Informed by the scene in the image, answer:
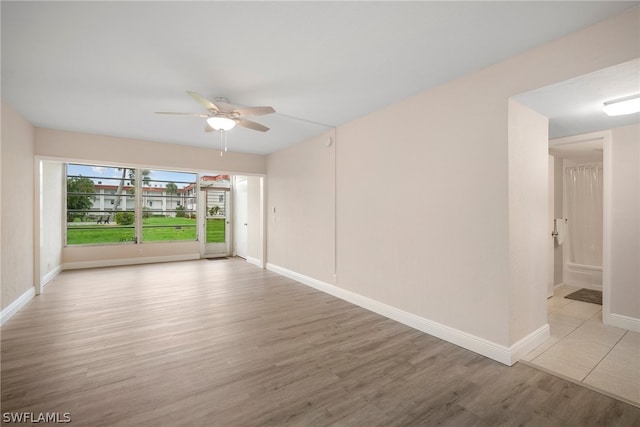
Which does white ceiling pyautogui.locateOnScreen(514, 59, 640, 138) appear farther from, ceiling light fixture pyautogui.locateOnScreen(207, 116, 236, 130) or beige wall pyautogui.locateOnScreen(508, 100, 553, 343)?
ceiling light fixture pyautogui.locateOnScreen(207, 116, 236, 130)

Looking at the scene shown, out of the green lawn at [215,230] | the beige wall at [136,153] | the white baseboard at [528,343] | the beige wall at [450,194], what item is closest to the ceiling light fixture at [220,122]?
the beige wall at [450,194]

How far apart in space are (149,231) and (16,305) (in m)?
3.76

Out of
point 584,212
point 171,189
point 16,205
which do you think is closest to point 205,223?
point 171,189

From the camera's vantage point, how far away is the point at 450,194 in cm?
280

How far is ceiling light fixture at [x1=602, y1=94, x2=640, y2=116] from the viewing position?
233 cm

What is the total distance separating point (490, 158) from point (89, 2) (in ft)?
10.5

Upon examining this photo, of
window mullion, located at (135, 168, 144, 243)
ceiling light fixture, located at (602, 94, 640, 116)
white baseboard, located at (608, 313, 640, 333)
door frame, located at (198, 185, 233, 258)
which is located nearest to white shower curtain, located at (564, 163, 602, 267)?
white baseboard, located at (608, 313, 640, 333)

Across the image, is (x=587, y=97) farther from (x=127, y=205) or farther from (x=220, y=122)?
(x=127, y=205)

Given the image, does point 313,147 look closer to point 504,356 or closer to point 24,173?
point 504,356

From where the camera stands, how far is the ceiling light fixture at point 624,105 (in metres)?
2.33

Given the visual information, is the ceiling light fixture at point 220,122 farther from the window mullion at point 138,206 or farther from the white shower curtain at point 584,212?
the white shower curtain at point 584,212

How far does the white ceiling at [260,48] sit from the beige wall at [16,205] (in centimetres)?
44

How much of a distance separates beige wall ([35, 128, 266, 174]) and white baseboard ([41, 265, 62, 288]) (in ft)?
7.25

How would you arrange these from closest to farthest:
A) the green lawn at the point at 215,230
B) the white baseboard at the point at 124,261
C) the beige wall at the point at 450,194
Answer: the beige wall at the point at 450,194, the white baseboard at the point at 124,261, the green lawn at the point at 215,230
